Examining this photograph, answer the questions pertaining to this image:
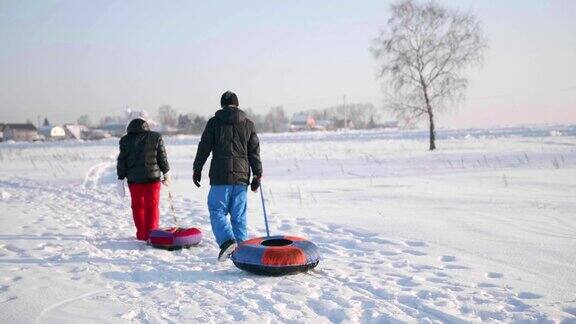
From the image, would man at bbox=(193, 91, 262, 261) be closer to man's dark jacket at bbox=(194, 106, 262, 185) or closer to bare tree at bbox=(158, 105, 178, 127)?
man's dark jacket at bbox=(194, 106, 262, 185)

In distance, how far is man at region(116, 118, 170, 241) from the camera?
6.78 metres

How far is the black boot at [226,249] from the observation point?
5531 millimetres

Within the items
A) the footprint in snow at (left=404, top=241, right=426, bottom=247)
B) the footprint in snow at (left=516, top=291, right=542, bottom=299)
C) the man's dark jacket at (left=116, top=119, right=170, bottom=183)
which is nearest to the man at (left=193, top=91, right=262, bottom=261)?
the man's dark jacket at (left=116, top=119, right=170, bottom=183)

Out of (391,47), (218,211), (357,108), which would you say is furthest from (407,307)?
(357,108)

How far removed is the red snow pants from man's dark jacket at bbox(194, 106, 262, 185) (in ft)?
5.00

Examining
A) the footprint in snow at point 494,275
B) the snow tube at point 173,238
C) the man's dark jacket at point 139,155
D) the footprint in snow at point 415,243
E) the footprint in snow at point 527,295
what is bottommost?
the footprint in snow at point 415,243

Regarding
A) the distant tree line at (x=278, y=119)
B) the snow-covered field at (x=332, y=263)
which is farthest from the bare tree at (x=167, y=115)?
the snow-covered field at (x=332, y=263)

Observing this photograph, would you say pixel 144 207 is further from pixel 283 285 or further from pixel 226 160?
pixel 283 285

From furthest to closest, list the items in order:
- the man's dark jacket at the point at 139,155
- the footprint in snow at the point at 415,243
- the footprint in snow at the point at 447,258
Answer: the man's dark jacket at the point at 139,155 → the footprint in snow at the point at 415,243 → the footprint in snow at the point at 447,258

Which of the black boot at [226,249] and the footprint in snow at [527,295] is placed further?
the black boot at [226,249]

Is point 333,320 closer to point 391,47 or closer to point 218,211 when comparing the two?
point 218,211

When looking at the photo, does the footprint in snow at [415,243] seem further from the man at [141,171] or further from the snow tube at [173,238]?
the man at [141,171]

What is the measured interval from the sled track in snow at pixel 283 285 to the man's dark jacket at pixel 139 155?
0.99m

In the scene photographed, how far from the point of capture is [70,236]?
7195mm
